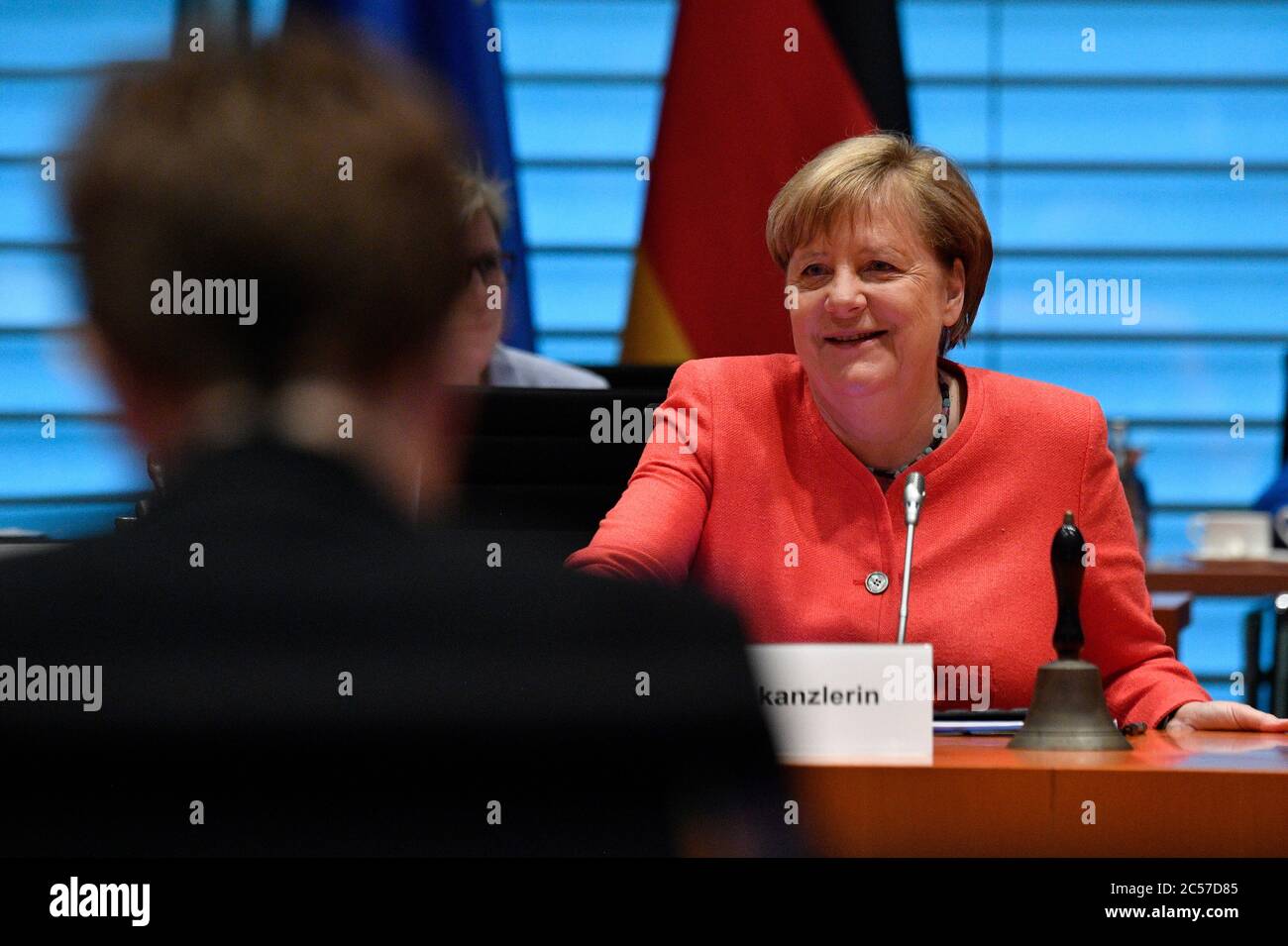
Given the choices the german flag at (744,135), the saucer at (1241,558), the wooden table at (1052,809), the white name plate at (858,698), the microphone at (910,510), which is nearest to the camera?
the wooden table at (1052,809)

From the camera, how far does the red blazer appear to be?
174 cm

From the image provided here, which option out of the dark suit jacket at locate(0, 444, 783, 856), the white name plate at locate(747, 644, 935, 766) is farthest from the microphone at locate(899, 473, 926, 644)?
the dark suit jacket at locate(0, 444, 783, 856)

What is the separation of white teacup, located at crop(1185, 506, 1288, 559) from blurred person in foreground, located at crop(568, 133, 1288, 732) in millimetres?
2025

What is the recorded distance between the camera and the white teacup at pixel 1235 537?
12.4 feet

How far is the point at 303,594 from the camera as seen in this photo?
0.62m

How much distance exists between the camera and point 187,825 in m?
0.65

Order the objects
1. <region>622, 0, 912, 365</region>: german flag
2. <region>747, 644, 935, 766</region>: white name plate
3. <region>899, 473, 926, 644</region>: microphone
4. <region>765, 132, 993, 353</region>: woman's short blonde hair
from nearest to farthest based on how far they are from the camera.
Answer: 1. <region>747, 644, 935, 766</region>: white name plate
2. <region>899, 473, 926, 644</region>: microphone
3. <region>765, 132, 993, 353</region>: woman's short blonde hair
4. <region>622, 0, 912, 365</region>: german flag

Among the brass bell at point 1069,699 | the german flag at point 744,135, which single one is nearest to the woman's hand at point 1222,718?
the brass bell at point 1069,699

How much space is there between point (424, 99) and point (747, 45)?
2968mm

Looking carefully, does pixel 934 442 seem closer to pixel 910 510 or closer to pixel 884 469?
pixel 884 469

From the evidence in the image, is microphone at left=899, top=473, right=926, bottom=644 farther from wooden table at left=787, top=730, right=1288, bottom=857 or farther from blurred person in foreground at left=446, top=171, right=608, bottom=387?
blurred person in foreground at left=446, top=171, right=608, bottom=387

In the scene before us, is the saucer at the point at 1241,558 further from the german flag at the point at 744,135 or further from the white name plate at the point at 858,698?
the white name plate at the point at 858,698

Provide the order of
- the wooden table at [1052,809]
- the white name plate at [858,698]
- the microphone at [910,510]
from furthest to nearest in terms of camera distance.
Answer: the microphone at [910,510] < the white name plate at [858,698] < the wooden table at [1052,809]

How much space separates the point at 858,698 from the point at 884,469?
783mm
